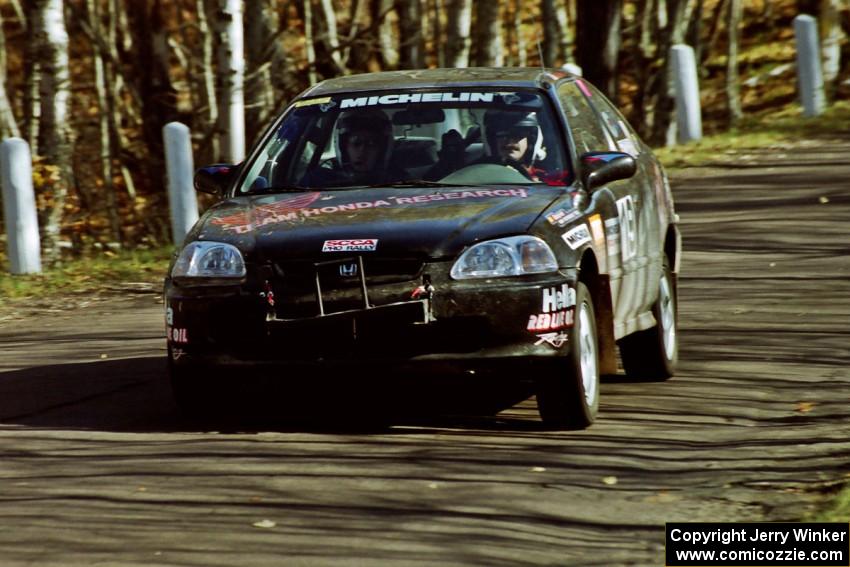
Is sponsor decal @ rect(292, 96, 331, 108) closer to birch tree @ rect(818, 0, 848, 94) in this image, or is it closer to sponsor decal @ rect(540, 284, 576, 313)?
sponsor decal @ rect(540, 284, 576, 313)

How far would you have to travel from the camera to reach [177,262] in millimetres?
7883

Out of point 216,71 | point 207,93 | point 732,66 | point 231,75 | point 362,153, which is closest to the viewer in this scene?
point 362,153

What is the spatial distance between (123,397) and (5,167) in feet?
18.8

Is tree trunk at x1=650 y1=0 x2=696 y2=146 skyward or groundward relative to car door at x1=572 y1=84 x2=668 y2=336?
skyward

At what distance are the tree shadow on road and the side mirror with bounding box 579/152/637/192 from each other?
1019mm

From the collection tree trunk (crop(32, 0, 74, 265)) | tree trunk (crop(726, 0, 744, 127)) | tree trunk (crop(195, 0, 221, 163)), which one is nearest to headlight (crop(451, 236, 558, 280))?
tree trunk (crop(32, 0, 74, 265))

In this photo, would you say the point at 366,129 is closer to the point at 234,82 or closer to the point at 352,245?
the point at 352,245

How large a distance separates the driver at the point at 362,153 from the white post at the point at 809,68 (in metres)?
15.1

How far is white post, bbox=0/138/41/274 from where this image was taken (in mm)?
14156

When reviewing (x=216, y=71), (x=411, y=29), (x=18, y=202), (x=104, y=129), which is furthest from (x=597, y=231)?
(x=104, y=129)

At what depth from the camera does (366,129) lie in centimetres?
855

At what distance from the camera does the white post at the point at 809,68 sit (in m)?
22.7

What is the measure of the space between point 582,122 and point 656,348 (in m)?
1.26

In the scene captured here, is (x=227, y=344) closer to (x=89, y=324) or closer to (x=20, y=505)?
(x=20, y=505)
